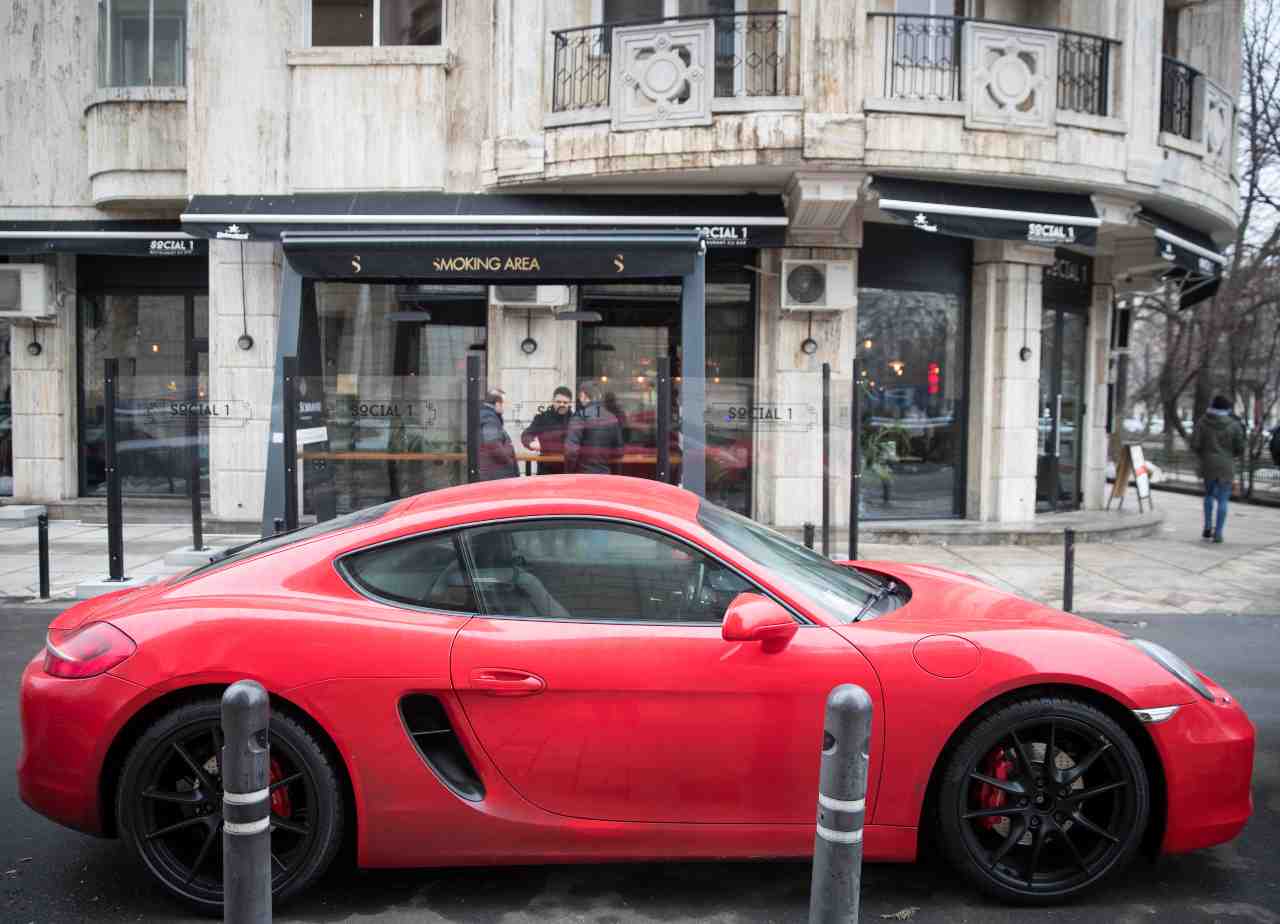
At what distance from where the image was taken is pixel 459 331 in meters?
13.9

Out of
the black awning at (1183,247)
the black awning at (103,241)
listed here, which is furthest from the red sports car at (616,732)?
the black awning at (103,241)

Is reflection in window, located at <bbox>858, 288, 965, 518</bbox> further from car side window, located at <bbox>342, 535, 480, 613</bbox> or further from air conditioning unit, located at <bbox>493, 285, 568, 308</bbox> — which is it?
car side window, located at <bbox>342, 535, 480, 613</bbox>

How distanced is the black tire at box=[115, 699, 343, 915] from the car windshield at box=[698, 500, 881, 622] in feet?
5.26

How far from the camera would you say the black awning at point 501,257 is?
10.7 m

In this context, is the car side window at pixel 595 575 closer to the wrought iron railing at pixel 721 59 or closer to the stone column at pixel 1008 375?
the wrought iron railing at pixel 721 59

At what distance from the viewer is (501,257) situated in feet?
35.6

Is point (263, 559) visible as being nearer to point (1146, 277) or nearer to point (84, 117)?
point (84, 117)

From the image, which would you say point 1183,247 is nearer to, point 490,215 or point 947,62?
point 947,62

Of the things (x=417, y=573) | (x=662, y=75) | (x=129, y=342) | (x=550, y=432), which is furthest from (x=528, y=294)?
(x=417, y=573)

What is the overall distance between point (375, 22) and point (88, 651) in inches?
477

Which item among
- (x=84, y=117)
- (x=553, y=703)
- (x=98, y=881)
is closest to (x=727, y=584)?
(x=553, y=703)

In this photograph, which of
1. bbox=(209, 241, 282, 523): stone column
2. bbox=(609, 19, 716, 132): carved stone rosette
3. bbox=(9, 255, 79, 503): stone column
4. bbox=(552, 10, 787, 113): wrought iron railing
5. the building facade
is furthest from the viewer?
bbox=(9, 255, 79, 503): stone column

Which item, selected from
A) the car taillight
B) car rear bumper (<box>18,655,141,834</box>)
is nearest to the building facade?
the car taillight

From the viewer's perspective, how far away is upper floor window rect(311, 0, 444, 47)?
13.6 metres
